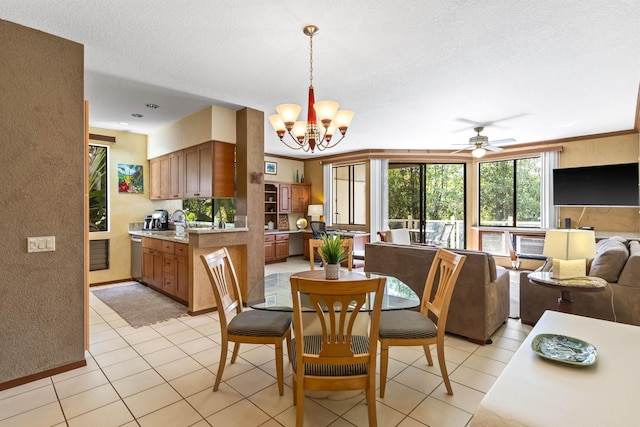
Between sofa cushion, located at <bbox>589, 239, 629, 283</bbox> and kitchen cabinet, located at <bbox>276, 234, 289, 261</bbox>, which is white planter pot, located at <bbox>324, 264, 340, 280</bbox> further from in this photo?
kitchen cabinet, located at <bbox>276, 234, 289, 261</bbox>

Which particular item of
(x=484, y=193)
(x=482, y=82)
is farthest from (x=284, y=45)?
(x=484, y=193)

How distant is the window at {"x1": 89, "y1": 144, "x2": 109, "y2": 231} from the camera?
17.7 ft

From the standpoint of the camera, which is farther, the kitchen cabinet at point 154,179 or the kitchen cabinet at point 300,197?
the kitchen cabinet at point 300,197

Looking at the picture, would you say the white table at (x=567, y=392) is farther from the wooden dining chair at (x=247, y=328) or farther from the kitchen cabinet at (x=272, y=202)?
the kitchen cabinet at (x=272, y=202)

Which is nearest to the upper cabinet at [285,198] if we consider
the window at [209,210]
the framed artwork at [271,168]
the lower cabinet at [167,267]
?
the framed artwork at [271,168]

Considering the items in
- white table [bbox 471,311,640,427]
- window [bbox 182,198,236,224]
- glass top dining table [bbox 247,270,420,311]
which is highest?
window [bbox 182,198,236,224]

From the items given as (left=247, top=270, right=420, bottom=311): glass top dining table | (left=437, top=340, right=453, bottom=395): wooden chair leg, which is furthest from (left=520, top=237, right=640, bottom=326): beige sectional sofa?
(left=247, top=270, right=420, bottom=311): glass top dining table

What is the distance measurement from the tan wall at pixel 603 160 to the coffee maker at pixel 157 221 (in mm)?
7430

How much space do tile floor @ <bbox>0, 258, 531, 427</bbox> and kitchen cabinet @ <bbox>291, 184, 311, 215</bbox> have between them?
5262mm

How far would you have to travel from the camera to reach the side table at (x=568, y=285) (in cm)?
266

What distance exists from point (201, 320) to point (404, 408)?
2.56 meters

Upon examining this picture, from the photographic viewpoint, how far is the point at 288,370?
8.56 feet

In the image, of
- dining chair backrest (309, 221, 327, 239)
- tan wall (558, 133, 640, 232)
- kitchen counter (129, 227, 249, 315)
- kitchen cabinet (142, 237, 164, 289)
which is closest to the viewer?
kitchen counter (129, 227, 249, 315)

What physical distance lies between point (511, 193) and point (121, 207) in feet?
25.3
